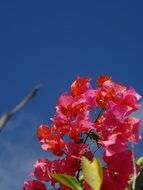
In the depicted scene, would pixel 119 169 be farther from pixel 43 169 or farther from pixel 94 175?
pixel 94 175

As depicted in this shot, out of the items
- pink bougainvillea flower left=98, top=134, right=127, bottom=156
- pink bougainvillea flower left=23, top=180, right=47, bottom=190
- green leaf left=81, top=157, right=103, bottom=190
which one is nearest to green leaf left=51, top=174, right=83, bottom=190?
green leaf left=81, top=157, right=103, bottom=190

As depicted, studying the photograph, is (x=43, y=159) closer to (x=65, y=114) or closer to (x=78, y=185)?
(x=65, y=114)

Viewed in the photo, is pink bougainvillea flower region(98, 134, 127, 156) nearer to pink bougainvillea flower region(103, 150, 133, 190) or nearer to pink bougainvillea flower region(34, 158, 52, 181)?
pink bougainvillea flower region(103, 150, 133, 190)

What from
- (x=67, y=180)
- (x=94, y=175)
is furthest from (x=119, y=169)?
(x=94, y=175)

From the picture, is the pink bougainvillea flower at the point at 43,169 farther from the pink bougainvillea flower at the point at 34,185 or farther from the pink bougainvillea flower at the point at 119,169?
the pink bougainvillea flower at the point at 119,169

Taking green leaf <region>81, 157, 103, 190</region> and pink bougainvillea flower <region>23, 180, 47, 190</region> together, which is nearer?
green leaf <region>81, 157, 103, 190</region>

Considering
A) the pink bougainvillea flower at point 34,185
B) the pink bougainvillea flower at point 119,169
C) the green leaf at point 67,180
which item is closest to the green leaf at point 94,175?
the green leaf at point 67,180

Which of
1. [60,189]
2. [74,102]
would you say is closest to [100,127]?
[74,102]
